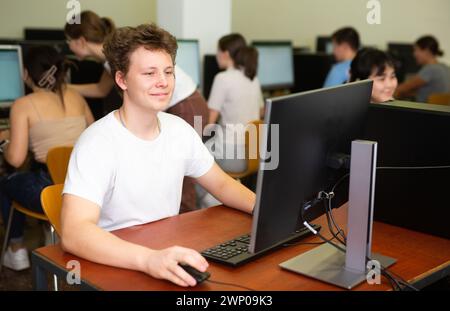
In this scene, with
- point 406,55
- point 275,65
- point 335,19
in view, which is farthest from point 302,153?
point 335,19

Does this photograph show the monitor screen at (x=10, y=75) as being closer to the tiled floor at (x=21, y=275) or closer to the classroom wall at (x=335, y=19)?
the tiled floor at (x=21, y=275)

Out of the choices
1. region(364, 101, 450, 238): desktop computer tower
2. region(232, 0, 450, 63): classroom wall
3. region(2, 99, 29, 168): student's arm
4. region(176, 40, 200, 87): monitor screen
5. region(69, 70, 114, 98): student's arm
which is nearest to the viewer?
region(364, 101, 450, 238): desktop computer tower

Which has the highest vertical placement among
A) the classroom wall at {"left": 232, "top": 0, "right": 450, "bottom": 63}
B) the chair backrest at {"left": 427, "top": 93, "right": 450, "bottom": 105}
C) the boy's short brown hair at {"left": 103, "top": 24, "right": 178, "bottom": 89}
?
the classroom wall at {"left": 232, "top": 0, "right": 450, "bottom": 63}

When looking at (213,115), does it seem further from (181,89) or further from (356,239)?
(356,239)

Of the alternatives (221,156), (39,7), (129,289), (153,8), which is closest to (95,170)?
(129,289)

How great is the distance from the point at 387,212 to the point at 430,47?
3.87 metres

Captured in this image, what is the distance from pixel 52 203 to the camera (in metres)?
1.89

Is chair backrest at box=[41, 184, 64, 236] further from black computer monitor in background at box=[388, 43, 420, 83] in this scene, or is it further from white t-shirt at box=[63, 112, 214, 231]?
black computer monitor in background at box=[388, 43, 420, 83]

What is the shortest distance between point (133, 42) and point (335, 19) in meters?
5.26

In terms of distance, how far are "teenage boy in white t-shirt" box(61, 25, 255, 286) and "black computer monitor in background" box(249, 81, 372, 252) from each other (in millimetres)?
453

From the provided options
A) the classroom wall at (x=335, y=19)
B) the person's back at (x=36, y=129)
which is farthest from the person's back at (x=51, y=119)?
the classroom wall at (x=335, y=19)

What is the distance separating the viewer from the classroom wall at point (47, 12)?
530cm

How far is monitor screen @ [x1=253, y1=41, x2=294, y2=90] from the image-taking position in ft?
16.5

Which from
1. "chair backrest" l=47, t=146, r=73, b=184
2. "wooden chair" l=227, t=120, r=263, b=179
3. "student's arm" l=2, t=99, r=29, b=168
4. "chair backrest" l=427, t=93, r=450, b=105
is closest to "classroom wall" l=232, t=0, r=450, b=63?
"chair backrest" l=427, t=93, r=450, b=105
